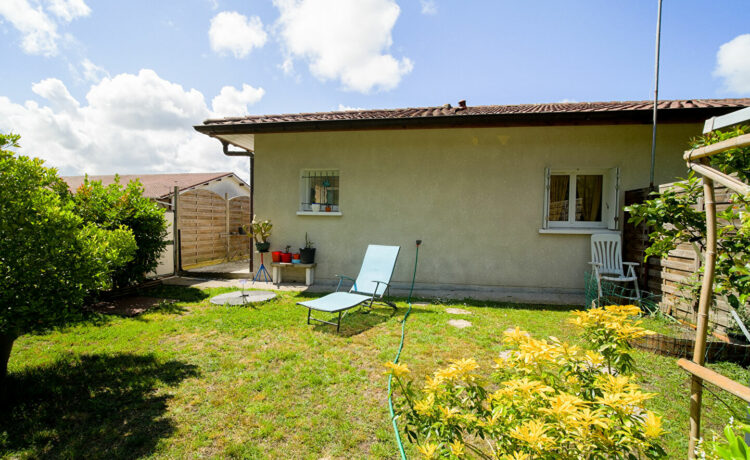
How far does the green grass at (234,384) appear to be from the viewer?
2.15 m

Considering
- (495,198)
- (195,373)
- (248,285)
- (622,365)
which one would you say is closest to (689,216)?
(622,365)

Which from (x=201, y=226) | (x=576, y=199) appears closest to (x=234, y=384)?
(x=576, y=199)

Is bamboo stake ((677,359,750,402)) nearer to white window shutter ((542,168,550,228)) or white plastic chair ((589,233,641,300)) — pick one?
white plastic chair ((589,233,641,300))

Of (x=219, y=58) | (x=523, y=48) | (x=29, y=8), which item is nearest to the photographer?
(x=29, y=8)

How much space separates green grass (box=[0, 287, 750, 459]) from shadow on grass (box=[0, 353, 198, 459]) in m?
0.01

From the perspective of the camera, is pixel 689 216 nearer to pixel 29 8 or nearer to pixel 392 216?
pixel 392 216

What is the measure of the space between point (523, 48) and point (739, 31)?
3.30 m

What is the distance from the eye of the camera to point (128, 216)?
5.99 metres

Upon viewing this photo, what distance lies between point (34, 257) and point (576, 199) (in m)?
8.41

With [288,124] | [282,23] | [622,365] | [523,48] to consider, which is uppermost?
[282,23]

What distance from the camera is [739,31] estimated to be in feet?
17.1

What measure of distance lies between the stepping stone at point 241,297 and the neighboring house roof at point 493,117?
3597 millimetres

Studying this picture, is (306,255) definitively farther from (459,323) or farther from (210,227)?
(210,227)

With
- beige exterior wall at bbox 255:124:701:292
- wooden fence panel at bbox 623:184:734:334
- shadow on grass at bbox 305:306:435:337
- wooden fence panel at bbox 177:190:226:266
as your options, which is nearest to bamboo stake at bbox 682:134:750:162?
wooden fence panel at bbox 623:184:734:334
